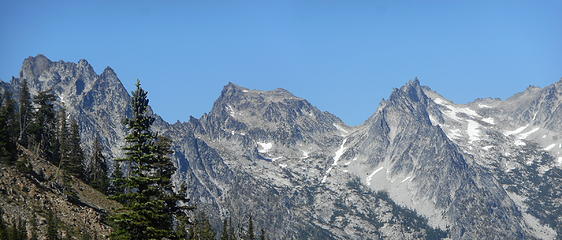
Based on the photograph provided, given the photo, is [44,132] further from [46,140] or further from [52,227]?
[52,227]

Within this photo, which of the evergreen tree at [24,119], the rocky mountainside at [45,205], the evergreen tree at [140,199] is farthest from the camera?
the evergreen tree at [24,119]

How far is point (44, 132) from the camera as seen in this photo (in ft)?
463

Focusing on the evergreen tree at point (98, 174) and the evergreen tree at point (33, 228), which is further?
the evergreen tree at point (98, 174)

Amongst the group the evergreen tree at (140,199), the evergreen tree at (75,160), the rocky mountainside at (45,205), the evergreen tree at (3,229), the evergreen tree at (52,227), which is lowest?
the evergreen tree at (140,199)

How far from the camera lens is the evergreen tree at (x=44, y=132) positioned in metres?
136

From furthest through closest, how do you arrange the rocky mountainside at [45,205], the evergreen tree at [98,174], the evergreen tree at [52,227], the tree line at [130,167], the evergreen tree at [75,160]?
the evergreen tree at [98,174]
the evergreen tree at [75,160]
the rocky mountainside at [45,205]
the evergreen tree at [52,227]
the tree line at [130,167]

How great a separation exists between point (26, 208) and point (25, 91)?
193 feet

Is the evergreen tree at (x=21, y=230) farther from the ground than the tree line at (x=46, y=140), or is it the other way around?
the tree line at (x=46, y=140)

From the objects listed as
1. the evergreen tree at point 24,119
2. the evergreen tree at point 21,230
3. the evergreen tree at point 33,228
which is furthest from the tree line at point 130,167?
the evergreen tree at point 33,228

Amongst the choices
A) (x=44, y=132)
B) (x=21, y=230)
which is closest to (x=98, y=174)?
(x=44, y=132)

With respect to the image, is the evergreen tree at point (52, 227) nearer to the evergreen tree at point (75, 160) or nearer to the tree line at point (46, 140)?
the tree line at point (46, 140)

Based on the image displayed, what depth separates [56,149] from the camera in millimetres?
142750

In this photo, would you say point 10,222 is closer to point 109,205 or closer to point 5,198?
point 5,198

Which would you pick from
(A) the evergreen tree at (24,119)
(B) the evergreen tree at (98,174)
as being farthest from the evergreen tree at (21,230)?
(A) the evergreen tree at (24,119)
